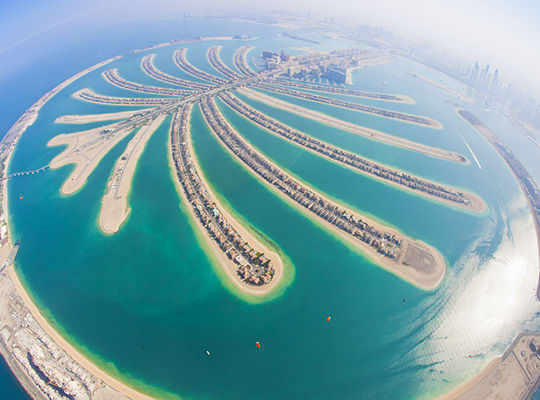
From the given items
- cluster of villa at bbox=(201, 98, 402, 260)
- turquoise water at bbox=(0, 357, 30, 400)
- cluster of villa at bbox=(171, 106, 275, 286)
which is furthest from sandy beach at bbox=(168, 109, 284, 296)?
turquoise water at bbox=(0, 357, 30, 400)

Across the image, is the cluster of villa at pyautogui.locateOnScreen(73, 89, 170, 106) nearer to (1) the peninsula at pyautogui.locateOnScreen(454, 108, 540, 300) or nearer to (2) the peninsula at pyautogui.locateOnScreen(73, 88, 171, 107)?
(2) the peninsula at pyautogui.locateOnScreen(73, 88, 171, 107)

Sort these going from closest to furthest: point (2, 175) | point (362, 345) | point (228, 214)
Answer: point (362, 345) < point (228, 214) < point (2, 175)

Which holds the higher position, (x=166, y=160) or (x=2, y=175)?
(x=166, y=160)

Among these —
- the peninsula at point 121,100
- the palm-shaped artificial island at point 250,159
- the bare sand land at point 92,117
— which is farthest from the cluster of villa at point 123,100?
the bare sand land at point 92,117

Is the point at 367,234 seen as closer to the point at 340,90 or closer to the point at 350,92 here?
the point at 350,92

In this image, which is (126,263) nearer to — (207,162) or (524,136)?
(207,162)

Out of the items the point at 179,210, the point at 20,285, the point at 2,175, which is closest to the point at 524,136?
the point at 179,210
